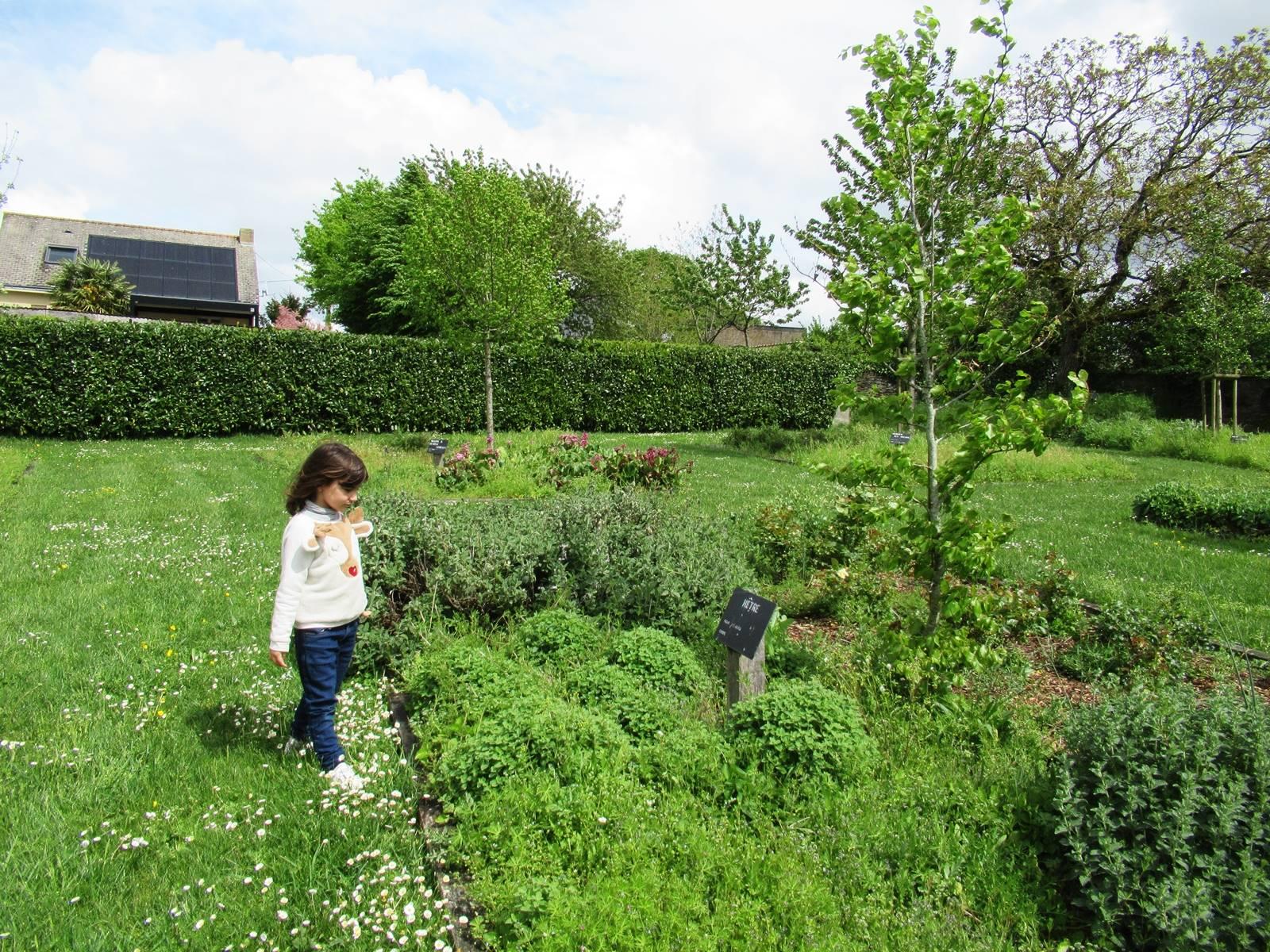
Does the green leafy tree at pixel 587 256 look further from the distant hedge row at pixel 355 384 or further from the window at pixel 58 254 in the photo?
the window at pixel 58 254

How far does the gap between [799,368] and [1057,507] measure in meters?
14.0

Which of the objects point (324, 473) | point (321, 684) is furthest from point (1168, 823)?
point (324, 473)

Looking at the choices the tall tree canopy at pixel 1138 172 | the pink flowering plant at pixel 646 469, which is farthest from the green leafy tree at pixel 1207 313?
the pink flowering plant at pixel 646 469

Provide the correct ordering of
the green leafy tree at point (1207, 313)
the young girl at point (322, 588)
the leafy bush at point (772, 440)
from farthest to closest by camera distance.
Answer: the green leafy tree at point (1207, 313), the leafy bush at point (772, 440), the young girl at point (322, 588)

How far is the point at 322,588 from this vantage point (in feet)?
10.7

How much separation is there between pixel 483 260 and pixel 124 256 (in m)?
26.5

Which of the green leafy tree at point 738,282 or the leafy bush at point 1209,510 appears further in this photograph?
the green leafy tree at point 738,282

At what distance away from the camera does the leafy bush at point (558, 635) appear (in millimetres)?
4070

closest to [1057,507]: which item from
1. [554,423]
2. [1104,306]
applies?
[554,423]

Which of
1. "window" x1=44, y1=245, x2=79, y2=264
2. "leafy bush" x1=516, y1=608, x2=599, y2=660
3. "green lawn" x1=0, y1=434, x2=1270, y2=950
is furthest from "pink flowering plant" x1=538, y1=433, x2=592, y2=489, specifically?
"window" x1=44, y1=245, x2=79, y2=264

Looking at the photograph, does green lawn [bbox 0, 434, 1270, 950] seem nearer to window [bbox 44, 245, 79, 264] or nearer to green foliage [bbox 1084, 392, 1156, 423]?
green foliage [bbox 1084, 392, 1156, 423]

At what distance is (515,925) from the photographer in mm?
2176

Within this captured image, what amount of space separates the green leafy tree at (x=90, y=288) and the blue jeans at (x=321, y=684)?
1153 inches

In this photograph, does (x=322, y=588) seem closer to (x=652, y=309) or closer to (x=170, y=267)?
(x=652, y=309)
